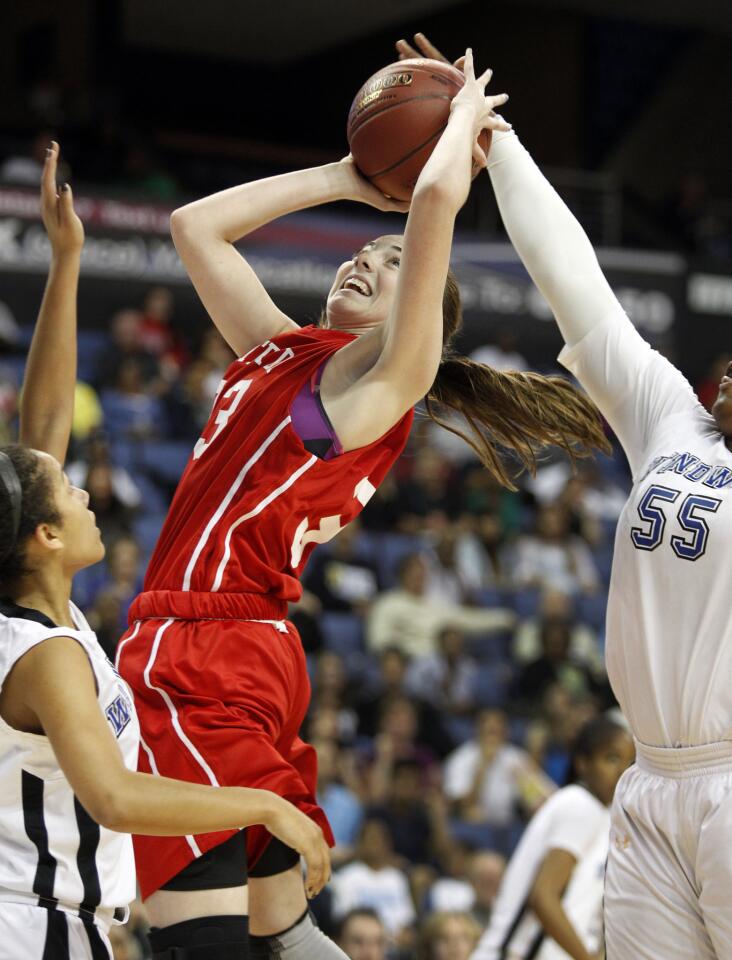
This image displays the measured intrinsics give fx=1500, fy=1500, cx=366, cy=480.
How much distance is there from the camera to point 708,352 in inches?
596

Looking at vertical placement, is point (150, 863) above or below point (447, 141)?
below

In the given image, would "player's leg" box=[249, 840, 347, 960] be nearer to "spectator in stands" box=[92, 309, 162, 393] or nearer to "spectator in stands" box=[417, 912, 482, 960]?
"spectator in stands" box=[417, 912, 482, 960]

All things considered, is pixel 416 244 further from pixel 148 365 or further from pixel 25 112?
pixel 25 112

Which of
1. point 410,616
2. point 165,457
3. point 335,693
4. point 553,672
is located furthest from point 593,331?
point 165,457

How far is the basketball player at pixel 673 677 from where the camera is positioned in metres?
3.07

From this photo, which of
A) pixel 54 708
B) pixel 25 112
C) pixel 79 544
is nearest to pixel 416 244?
pixel 79 544

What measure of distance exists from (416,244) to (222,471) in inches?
24.0

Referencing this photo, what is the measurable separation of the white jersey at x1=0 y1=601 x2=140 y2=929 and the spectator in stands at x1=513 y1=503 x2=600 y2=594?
9275mm

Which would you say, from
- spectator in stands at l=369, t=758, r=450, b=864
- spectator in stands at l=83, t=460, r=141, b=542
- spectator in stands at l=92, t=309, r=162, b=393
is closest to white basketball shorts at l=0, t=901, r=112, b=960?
spectator in stands at l=369, t=758, r=450, b=864

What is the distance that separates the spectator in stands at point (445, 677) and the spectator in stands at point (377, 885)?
2.14m

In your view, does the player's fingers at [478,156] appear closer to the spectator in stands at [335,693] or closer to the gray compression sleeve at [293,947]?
the gray compression sleeve at [293,947]

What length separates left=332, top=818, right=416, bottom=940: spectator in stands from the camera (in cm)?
774

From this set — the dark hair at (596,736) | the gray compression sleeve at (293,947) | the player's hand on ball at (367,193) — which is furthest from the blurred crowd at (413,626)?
the player's hand on ball at (367,193)

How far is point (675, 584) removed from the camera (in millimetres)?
3166
